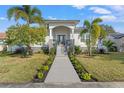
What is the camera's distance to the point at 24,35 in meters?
21.5

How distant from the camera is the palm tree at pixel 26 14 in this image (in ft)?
79.5

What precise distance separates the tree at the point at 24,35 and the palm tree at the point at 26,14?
236 centimetres

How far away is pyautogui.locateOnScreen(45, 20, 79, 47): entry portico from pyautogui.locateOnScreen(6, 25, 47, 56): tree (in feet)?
13.0

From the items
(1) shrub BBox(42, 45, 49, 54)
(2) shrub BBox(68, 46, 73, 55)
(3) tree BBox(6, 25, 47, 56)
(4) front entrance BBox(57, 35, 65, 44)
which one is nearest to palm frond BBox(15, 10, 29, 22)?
(3) tree BBox(6, 25, 47, 56)

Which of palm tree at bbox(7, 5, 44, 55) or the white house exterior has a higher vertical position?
palm tree at bbox(7, 5, 44, 55)

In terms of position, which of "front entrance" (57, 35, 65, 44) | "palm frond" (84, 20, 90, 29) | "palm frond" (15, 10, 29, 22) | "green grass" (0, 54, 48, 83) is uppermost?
"palm frond" (15, 10, 29, 22)


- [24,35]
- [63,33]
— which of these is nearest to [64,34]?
[63,33]

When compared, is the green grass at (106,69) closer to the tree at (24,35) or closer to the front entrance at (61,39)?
the tree at (24,35)

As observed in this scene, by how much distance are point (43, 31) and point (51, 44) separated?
11.4ft

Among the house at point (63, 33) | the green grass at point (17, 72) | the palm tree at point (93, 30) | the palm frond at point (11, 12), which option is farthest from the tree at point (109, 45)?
the green grass at point (17, 72)

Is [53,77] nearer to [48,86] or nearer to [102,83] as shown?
[48,86]

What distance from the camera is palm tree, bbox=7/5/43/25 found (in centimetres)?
2422

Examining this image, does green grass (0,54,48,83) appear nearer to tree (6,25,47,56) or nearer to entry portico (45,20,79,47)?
tree (6,25,47,56)

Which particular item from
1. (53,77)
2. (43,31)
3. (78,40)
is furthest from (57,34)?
(53,77)
